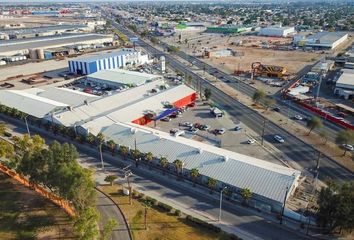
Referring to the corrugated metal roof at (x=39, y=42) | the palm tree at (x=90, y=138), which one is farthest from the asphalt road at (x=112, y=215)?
the corrugated metal roof at (x=39, y=42)

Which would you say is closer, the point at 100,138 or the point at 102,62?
→ the point at 100,138

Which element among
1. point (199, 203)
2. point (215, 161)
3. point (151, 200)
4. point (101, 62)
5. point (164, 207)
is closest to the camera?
point (164, 207)

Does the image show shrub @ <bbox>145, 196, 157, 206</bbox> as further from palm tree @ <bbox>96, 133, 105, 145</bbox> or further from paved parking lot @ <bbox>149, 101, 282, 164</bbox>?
paved parking lot @ <bbox>149, 101, 282, 164</bbox>

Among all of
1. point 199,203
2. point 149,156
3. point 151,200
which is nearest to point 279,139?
point 199,203

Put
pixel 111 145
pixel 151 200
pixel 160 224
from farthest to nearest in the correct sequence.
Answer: pixel 111 145 → pixel 151 200 → pixel 160 224

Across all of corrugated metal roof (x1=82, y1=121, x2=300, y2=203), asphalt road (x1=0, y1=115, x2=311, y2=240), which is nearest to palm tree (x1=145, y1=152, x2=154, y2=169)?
corrugated metal roof (x1=82, y1=121, x2=300, y2=203)

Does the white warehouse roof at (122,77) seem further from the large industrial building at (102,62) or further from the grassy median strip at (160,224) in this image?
the grassy median strip at (160,224)

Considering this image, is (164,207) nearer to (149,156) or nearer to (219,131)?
(149,156)
